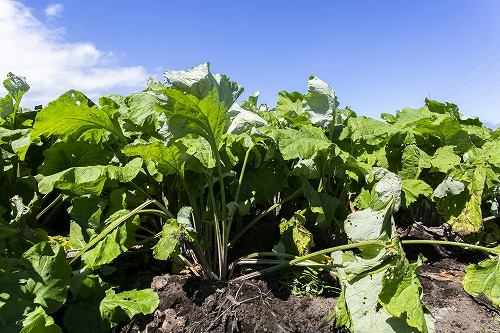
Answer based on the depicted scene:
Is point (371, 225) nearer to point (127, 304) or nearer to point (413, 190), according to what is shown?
point (413, 190)

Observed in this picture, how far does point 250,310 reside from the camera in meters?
2.09

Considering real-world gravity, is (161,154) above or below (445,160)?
above

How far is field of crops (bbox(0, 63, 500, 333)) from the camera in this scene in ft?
6.24

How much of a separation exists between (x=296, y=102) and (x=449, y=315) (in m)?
1.59

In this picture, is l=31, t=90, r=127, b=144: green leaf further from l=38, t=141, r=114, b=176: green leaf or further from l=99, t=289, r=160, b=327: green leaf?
l=99, t=289, r=160, b=327: green leaf

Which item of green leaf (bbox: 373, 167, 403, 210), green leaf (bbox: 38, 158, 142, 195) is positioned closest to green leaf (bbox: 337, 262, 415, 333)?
green leaf (bbox: 373, 167, 403, 210)

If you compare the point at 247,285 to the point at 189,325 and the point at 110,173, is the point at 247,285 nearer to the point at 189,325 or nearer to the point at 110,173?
the point at 189,325

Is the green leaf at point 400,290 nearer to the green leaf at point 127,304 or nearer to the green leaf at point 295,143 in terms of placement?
the green leaf at point 295,143

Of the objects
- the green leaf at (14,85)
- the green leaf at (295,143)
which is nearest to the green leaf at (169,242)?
the green leaf at (295,143)

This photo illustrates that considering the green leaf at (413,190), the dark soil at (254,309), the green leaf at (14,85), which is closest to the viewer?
the dark soil at (254,309)

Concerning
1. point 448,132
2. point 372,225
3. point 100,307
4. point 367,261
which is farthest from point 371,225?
point 448,132

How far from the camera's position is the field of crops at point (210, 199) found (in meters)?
1.90

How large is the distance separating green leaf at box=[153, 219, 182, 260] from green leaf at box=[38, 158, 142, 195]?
0.33 metres

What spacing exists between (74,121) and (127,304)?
0.97 m
